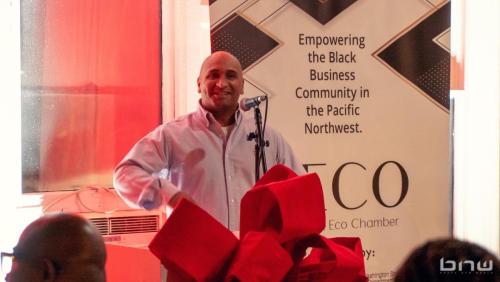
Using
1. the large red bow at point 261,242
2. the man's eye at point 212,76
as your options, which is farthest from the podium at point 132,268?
the large red bow at point 261,242

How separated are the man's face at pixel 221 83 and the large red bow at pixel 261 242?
82.3 inches

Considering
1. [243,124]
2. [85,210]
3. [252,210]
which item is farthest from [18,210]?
[252,210]

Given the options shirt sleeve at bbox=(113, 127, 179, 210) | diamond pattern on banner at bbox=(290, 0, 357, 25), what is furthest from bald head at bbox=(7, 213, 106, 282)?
diamond pattern on banner at bbox=(290, 0, 357, 25)

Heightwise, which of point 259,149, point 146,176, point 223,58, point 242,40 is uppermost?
point 242,40

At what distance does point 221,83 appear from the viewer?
3029mm

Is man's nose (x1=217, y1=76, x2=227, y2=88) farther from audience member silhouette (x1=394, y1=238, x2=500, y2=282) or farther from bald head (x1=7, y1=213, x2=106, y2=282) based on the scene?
audience member silhouette (x1=394, y1=238, x2=500, y2=282)

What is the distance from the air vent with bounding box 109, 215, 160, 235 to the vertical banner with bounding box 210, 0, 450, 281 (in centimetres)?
89

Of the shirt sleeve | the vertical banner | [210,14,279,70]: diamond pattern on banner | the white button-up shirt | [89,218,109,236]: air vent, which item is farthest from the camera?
[89,218,109,236]: air vent

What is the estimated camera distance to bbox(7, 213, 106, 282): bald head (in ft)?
3.49

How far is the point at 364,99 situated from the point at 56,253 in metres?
2.68

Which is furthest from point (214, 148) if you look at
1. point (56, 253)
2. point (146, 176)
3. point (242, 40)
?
point (56, 253)

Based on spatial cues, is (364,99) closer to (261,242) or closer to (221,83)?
(221,83)

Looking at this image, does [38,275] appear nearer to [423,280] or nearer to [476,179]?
[423,280]

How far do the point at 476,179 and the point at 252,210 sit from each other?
3.68m
